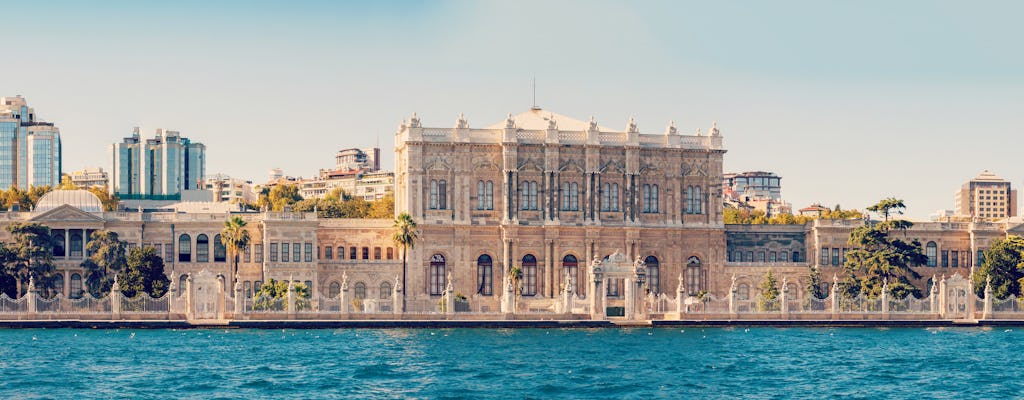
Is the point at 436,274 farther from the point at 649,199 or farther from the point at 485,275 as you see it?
the point at 649,199

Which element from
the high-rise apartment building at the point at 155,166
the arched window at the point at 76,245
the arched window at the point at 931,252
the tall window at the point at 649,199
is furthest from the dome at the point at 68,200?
the high-rise apartment building at the point at 155,166

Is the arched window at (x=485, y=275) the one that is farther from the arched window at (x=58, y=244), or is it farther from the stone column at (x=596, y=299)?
the arched window at (x=58, y=244)

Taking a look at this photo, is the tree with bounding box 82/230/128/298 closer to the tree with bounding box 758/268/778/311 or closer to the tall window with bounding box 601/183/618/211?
the tall window with bounding box 601/183/618/211

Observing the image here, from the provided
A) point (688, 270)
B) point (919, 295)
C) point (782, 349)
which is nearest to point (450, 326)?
point (782, 349)

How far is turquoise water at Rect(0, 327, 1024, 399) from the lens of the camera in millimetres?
57219

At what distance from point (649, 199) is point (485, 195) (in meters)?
9.32

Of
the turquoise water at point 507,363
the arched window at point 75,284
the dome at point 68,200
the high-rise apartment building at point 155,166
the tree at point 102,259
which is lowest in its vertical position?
the turquoise water at point 507,363

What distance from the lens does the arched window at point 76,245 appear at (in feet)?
307

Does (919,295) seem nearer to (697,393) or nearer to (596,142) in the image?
(596,142)

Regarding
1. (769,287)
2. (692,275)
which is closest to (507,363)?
(769,287)

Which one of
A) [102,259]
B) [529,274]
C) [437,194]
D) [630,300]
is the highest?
[437,194]

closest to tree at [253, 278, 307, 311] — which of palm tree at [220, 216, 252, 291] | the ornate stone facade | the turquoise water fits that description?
the turquoise water

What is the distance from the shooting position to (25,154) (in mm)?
171000

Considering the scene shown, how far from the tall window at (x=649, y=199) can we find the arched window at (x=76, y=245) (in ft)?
101
